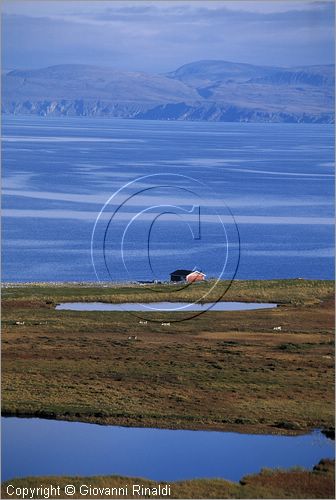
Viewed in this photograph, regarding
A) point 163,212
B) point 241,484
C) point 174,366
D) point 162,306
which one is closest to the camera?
point 241,484

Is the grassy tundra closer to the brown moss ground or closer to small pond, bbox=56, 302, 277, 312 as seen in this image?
small pond, bbox=56, 302, 277, 312

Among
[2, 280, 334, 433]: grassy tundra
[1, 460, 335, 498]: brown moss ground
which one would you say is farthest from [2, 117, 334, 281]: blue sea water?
[1, 460, 335, 498]: brown moss ground

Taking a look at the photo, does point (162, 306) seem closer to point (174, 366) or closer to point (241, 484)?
point (174, 366)

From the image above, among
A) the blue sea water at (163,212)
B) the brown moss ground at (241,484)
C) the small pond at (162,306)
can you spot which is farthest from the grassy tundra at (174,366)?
the blue sea water at (163,212)

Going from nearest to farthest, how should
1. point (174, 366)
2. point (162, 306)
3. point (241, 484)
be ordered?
1. point (241, 484)
2. point (174, 366)
3. point (162, 306)

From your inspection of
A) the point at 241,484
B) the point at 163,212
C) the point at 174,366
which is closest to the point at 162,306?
the point at 174,366

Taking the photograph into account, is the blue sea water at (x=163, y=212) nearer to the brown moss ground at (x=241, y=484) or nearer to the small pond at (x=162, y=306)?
the small pond at (x=162, y=306)
